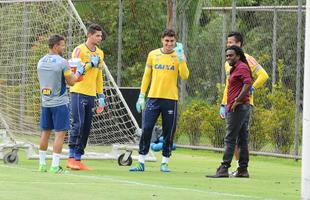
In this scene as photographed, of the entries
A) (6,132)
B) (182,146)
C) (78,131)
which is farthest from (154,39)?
(78,131)

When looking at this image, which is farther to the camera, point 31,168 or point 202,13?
point 202,13

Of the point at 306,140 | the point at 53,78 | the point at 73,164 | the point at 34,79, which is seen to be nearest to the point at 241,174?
the point at 73,164

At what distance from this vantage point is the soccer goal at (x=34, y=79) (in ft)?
61.0

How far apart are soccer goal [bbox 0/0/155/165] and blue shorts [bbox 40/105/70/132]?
2.93 metres

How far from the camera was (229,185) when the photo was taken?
14.0m

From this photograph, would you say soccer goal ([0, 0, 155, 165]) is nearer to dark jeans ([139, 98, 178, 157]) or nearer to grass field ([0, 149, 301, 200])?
grass field ([0, 149, 301, 200])

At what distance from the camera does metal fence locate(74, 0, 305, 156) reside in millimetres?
20906

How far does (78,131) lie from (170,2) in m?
6.89

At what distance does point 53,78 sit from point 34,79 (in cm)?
483

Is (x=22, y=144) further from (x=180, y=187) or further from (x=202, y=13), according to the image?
(x=202, y=13)

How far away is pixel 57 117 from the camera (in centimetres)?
1515

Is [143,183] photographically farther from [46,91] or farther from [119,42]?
[119,42]

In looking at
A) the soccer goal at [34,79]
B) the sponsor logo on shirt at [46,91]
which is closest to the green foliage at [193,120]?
the soccer goal at [34,79]

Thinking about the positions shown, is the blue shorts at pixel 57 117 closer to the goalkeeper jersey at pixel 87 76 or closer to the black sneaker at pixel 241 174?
the goalkeeper jersey at pixel 87 76
